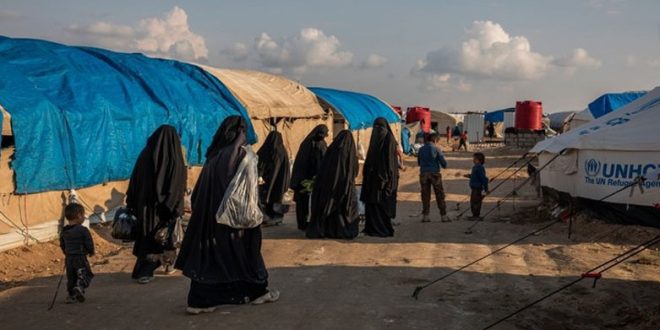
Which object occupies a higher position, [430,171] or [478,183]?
[430,171]

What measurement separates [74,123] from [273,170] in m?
2.97

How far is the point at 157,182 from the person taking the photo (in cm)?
596

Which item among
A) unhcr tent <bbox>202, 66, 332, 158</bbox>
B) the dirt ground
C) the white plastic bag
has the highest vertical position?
unhcr tent <bbox>202, 66, 332, 158</bbox>

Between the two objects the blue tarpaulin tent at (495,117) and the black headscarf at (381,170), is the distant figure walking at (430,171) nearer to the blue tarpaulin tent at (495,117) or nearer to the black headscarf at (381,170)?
the black headscarf at (381,170)

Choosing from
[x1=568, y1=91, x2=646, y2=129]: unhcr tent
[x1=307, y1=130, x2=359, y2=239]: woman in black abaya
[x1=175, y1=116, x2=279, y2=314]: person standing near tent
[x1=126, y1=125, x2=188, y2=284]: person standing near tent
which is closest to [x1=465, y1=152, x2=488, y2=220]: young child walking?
[x1=307, y1=130, x2=359, y2=239]: woman in black abaya

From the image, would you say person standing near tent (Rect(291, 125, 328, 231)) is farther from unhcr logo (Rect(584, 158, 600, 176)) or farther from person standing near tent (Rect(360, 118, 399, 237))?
unhcr logo (Rect(584, 158, 600, 176))

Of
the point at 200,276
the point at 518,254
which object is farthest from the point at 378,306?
the point at 518,254

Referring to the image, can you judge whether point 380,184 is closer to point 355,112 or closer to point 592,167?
point 592,167

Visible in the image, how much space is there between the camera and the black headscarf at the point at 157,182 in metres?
5.99

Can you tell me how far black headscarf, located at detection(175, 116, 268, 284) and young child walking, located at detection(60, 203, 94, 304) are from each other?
2.92 feet

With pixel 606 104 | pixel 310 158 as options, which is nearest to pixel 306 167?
pixel 310 158

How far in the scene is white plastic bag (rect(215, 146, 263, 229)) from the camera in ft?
16.1

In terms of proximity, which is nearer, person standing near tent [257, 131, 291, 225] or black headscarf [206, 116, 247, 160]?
black headscarf [206, 116, 247, 160]

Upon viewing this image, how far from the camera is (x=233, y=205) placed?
193 inches
